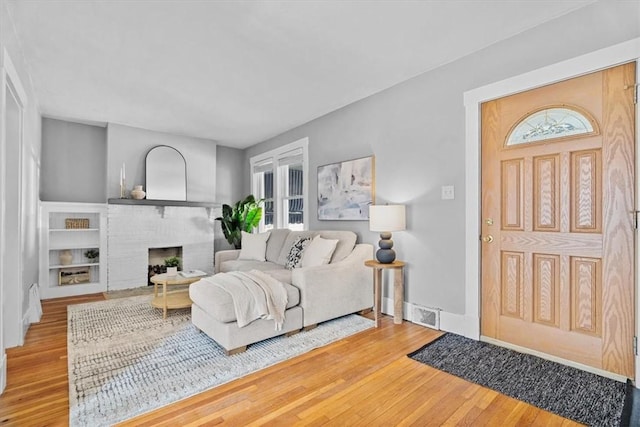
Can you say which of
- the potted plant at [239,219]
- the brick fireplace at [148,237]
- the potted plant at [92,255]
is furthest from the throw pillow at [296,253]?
the potted plant at [92,255]

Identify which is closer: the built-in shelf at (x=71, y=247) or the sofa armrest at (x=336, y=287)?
the sofa armrest at (x=336, y=287)

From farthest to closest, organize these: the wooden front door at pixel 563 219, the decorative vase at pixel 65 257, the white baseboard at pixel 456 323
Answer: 1. the decorative vase at pixel 65 257
2. the white baseboard at pixel 456 323
3. the wooden front door at pixel 563 219

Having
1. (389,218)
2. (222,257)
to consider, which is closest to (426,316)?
(389,218)

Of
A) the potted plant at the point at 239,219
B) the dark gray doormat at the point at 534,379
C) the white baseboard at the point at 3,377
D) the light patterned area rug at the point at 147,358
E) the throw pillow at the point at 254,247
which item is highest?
the potted plant at the point at 239,219

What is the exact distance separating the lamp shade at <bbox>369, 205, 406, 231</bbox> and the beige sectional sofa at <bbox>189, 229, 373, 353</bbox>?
0.55 m

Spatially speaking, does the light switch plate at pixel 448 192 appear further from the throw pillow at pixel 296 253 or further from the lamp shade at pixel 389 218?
the throw pillow at pixel 296 253

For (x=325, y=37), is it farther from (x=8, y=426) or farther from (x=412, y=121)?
(x=8, y=426)

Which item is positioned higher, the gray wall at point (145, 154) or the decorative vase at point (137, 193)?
the gray wall at point (145, 154)

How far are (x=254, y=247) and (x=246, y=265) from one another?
1.56 ft

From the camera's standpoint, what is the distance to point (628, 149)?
2.04m

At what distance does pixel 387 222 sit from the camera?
10.1 ft

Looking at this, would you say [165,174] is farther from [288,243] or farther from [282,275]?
[282,275]

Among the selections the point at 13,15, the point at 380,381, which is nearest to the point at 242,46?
the point at 13,15

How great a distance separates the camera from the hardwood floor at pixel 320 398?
5.57 ft
